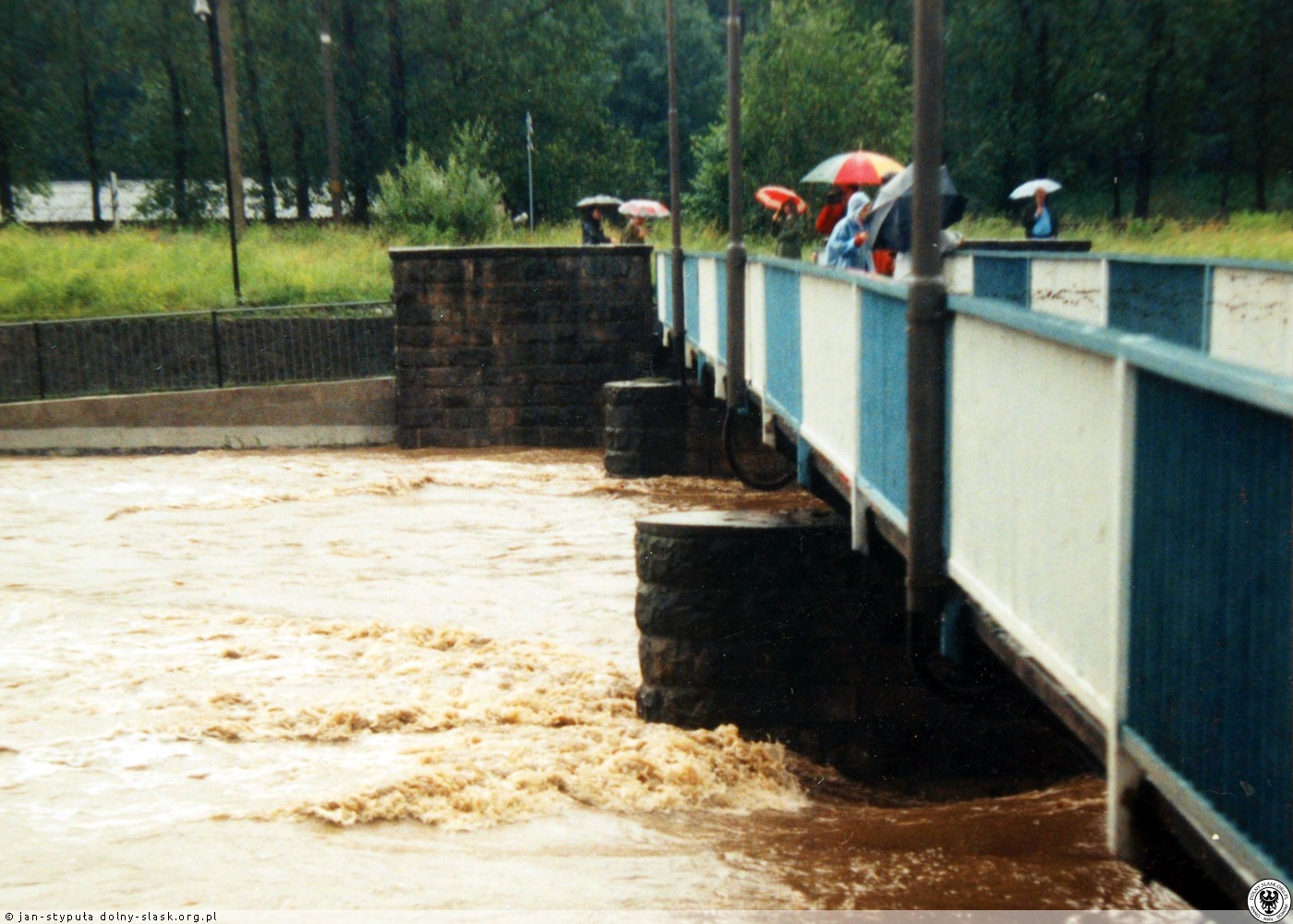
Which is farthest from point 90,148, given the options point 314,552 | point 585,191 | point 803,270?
point 803,270

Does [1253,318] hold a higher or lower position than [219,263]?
higher

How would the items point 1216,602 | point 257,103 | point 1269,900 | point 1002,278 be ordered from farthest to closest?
1. point 257,103
2. point 1002,278
3. point 1216,602
4. point 1269,900

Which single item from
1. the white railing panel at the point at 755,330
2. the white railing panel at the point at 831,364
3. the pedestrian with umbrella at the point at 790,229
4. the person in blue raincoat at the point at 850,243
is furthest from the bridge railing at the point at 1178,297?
the pedestrian with umbrella at the point at 790,229

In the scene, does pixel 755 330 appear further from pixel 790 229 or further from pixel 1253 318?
pixel 790 229

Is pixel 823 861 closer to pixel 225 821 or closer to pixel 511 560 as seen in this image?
pixel 225 821

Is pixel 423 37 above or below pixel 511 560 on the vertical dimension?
above

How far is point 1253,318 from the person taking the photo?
8352 millimetres

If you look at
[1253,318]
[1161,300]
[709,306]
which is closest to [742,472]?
[1161,300]

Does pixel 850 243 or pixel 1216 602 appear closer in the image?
pixel 1216 602

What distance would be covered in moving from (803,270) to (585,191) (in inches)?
2064

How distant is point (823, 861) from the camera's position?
7227 millimetres

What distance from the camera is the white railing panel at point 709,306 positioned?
1612 cm

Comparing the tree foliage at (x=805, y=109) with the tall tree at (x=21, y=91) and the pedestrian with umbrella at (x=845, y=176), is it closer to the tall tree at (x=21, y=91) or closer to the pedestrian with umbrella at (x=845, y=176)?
the pedestrian with umbrella at (x=845, y=176)

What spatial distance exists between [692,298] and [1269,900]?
55.7 feet
